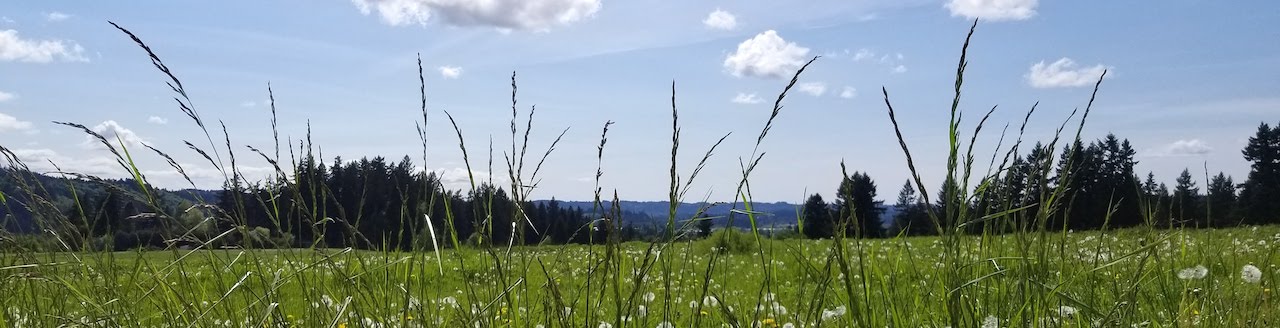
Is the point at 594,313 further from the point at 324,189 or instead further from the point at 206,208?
the point at 206,208

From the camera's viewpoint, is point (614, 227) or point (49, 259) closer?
point (614, 227)

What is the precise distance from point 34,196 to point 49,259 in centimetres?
75

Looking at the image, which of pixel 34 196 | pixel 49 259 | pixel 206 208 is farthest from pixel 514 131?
pixel 49 259

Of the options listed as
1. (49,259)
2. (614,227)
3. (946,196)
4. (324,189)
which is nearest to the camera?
(946,196)

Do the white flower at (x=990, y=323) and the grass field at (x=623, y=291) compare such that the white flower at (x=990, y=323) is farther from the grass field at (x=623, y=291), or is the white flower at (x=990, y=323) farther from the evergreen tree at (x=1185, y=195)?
the evergreen tree at (x=1185, y=195)

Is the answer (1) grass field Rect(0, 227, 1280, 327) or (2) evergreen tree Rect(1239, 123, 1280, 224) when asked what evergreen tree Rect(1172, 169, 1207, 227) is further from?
(2) evergreen tree Rect(1239, 123, 1280, 224)

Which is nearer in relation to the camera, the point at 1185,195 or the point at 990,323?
the point at 990,323

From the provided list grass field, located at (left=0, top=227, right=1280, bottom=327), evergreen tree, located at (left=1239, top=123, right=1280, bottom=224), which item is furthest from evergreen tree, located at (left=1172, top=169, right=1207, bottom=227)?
evergreen tree, located at (left=1239, top=123, right=1280, bottom=224)

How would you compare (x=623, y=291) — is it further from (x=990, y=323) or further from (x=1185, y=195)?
(x=1185, y=195)

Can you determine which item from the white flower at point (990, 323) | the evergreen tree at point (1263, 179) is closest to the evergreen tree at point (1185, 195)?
the white flower at point (990, 323)

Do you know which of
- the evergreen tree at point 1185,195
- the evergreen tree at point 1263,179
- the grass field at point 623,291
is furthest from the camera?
the evergreen tree at point 1263,179

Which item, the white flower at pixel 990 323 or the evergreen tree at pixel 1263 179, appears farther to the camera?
the evergreen tree at pixel 1263 179

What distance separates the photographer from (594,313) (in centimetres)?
195

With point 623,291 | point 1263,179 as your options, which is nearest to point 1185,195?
point 623,291
